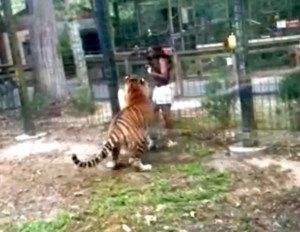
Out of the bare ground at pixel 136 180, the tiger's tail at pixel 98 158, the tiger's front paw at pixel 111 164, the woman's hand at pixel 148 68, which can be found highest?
the woman's hand at pixel 148 68

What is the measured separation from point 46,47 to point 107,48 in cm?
291

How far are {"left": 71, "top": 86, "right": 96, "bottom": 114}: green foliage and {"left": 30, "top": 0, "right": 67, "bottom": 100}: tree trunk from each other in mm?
934

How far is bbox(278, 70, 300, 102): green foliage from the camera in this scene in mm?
5902

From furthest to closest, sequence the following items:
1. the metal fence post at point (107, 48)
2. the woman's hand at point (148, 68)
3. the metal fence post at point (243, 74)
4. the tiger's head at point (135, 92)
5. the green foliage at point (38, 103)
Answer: the green foliage at point (38, 103) < the metal fence post at point (107, 48) < the woman's hand at point (148, 68) < the tiger's head at point (135, 92) < the metal fence post at point (243, 74)

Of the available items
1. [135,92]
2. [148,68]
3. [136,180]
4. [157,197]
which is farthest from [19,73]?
[157,197]

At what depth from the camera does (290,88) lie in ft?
19.4

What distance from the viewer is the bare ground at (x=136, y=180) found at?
416 cm

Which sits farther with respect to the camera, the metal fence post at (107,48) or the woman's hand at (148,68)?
the metal fence post at (107,48)

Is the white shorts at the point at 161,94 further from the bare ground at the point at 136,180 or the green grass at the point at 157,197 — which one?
the green grass at the point at 157,197

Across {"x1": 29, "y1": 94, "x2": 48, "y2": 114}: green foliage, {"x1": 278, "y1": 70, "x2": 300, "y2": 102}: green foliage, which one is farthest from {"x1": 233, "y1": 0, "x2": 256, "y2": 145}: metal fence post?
{"x1": 29, "y1": 94, "x2": 48, "y2": 114}: green foliage

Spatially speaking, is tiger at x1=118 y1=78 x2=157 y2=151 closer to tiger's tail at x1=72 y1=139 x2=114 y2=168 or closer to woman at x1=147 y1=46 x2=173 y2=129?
woman at x1=147 y1=46 x2=173 y2=129

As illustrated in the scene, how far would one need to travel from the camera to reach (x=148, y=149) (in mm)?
6043

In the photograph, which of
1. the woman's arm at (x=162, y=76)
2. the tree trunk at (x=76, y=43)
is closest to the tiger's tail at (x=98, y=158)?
the woman's arm at (x=162, y=76)

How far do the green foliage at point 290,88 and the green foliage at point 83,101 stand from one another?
2.72 meters
